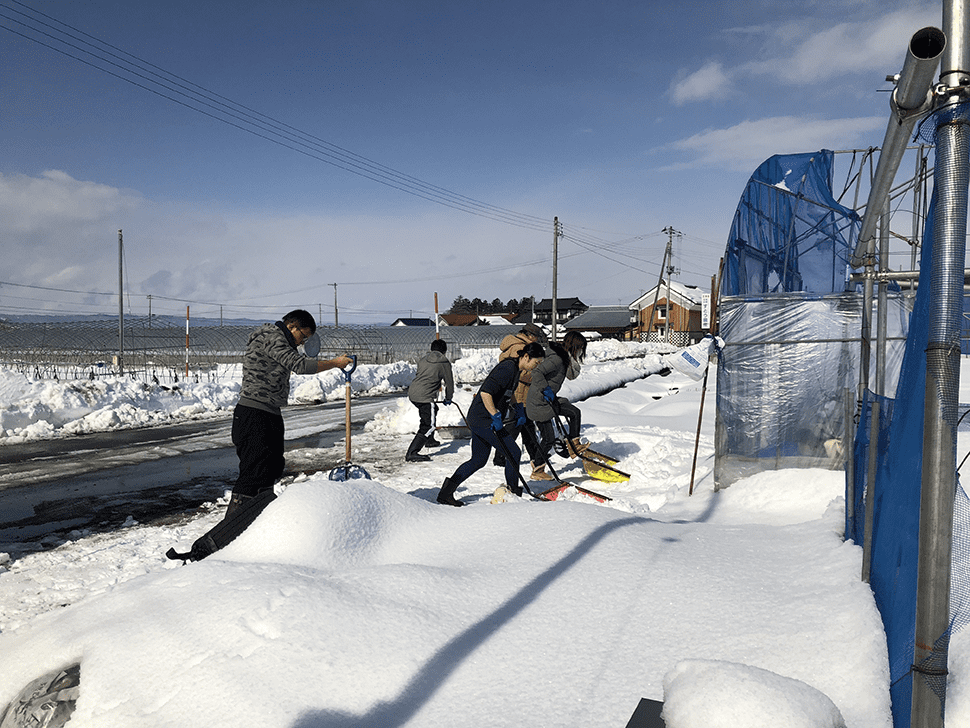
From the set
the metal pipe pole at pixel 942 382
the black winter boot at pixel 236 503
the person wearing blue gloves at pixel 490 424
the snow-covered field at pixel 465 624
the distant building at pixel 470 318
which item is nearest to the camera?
the metal pipe pole at pixel 942 382

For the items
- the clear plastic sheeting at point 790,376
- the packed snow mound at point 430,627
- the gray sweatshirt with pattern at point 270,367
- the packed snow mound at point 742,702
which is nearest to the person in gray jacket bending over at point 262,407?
the gray sweatshirt with pattern at point 270,367

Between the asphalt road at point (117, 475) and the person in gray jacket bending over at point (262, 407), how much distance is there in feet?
6.52

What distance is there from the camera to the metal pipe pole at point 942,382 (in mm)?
1789

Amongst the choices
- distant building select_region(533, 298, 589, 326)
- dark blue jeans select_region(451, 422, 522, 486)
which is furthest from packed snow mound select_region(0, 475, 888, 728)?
distant building select_region(533, 298, 589, 326)

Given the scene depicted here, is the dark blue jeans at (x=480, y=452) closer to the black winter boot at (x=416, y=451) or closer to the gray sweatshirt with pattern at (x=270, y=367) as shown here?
the gray sweatshirt with pattern at (x=270, y=367)

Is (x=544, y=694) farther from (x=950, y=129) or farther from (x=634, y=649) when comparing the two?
(x=950, y=129)

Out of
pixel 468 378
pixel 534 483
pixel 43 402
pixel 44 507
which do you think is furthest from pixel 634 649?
pixel 468 378

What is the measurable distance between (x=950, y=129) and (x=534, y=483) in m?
6.65

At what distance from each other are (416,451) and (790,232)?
572cm

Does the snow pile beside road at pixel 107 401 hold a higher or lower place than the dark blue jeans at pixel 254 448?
lower

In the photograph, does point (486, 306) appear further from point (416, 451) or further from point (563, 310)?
point (416, 451)

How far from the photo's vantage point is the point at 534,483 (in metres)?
8.09

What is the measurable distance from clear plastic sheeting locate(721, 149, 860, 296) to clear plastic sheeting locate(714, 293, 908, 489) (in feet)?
0.80

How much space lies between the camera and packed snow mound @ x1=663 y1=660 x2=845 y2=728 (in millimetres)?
1804
